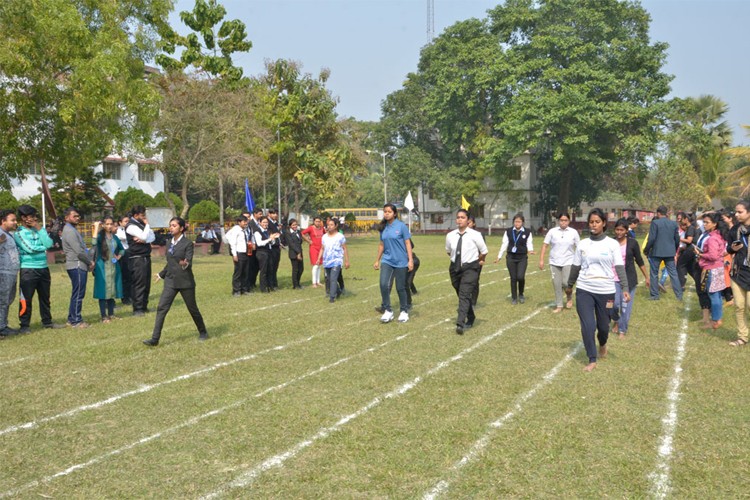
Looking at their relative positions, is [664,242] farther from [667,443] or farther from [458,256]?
[667,443]

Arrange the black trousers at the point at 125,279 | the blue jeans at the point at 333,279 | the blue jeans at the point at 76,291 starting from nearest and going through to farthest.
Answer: the blue jeans at the point at 76,291 < the black trousers at the point at 125,279 < the blue jeans at the point at 333,279

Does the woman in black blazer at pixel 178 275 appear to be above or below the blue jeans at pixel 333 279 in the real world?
above

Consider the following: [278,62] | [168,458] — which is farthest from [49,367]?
[278,62]

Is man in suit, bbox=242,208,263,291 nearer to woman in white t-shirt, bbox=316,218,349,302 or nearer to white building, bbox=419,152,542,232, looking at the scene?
woman in white t-shirt, bbox=316,218,349,302

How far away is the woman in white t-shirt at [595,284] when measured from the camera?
6906mm

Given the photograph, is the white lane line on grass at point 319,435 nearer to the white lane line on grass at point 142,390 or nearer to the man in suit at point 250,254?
the white lane line on grass at point 142,390

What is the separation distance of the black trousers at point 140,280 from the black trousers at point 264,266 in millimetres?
3311

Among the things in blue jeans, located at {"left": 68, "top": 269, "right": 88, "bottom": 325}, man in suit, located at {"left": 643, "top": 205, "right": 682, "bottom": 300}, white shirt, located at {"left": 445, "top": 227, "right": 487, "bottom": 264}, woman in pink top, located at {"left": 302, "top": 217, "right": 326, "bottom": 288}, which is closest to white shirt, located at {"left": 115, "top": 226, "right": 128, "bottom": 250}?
blue jeans, located at {"left": 68, "top": 269, "right": 88, "bottom": 325}

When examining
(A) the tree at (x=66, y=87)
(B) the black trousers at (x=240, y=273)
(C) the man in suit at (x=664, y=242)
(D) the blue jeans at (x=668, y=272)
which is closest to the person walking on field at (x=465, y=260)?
(C) the man in suit at (x=664, y=242)

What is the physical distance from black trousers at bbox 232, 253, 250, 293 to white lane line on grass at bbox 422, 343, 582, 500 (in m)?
8.21

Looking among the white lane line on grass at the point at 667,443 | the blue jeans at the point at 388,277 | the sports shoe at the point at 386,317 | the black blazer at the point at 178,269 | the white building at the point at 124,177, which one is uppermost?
the white building at the point at 124,177

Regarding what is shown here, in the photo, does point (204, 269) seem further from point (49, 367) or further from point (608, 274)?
point (608, 274)

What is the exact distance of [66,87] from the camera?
19.3 meters

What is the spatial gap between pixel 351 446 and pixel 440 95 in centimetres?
4512
